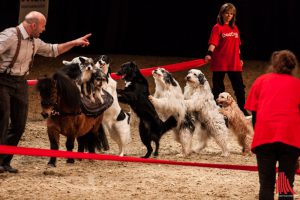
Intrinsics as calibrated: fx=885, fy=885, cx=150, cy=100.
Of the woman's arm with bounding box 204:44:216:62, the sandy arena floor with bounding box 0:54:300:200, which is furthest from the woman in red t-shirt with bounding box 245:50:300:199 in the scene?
the woman's arm with bounding box 204:44:216:62

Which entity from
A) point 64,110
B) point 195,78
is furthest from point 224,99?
point 64,110

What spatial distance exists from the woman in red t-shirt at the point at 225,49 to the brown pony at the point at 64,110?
2.60m

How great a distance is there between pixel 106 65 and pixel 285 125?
4.28 meters

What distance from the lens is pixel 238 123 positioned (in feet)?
37.3

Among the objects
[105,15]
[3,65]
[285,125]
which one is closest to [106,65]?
[3,65]

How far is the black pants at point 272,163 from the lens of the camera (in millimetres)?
6914

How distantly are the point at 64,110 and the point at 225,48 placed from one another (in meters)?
3.61

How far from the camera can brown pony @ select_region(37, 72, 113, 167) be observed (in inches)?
376

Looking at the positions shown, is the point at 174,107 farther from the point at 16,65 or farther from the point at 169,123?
the point at 16,65

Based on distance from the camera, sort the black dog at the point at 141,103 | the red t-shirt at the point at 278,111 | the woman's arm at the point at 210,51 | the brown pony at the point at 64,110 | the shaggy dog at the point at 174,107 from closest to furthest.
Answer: the red t-shirt at the point at 278,111
the brown pony at the point at 64,110
the black dog at the point at 141,103
the shaggy dog at the point at 174,107
the woman's arm at the point at 210,51

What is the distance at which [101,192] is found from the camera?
8734mm

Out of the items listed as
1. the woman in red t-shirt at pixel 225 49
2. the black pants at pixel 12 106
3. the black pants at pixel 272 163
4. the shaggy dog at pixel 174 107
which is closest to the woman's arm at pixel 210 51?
the woman in red t-shirt at pixel 225 49

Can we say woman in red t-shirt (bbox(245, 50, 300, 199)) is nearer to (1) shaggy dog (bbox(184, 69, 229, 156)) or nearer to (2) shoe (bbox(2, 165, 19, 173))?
(2) shoe (bbox(2, 165, 19, 173))

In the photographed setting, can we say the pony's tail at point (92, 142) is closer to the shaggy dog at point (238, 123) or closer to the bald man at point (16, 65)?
the bald man at point (16, 65)
